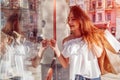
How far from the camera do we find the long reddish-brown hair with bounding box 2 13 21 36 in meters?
1.82

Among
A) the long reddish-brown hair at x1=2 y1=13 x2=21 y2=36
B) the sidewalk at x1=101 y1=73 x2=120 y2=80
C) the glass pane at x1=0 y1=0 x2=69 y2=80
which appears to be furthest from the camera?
the long reddish-brown hair at x1=2 y1=13 x2=21 y2=36

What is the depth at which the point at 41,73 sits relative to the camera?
176 centimetres

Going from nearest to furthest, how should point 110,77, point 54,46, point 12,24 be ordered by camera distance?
point 110,77 < point 54,46 < point 12,24

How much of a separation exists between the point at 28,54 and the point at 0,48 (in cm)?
23

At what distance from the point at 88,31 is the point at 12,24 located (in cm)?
54

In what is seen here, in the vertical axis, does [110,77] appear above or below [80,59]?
below

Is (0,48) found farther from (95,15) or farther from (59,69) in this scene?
(95,15)

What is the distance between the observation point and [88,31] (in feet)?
5.35

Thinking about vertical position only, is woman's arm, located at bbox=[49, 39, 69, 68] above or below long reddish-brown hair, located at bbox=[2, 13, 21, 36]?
below

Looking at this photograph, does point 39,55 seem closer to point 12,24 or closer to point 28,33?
point 28,33

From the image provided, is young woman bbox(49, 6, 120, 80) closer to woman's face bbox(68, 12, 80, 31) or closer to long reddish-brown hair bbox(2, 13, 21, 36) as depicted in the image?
woman's face bbox(68, 12, 80, 31)

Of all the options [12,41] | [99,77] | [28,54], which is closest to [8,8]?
[12,41]

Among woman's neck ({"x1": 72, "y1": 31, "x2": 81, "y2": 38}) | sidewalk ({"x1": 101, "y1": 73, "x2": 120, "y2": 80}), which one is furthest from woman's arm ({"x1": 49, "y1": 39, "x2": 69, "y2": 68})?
sidewalk ({"x1": 101, "y1": 73, "x2": 120, "y2": 80})

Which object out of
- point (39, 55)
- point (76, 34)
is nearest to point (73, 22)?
point (76, 34)
